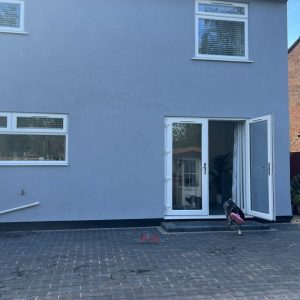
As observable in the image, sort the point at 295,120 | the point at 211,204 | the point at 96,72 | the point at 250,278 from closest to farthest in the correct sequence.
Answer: the point at 250,278, the point at 96,72, the point at 211,204, the point at 295,120

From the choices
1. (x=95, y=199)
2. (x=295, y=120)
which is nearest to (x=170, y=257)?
(x=95, y=199)

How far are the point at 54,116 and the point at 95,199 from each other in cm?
Answer: 209

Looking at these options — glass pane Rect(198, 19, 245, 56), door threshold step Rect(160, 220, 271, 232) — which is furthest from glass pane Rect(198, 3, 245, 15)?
door threshold step Rect(160, 220, 271, 232)

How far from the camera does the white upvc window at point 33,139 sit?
→ 8586mm

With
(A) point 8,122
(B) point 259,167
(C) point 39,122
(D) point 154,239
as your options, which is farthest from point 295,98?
(A) point 8,122

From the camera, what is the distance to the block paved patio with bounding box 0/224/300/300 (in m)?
4.78

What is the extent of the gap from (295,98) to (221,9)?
9983 mm

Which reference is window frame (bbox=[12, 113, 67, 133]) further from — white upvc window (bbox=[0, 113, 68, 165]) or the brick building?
the brick building

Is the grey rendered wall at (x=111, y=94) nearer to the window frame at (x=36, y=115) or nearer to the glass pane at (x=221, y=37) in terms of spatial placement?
the window frame at (x=36, y=115)

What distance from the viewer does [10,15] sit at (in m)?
8.78

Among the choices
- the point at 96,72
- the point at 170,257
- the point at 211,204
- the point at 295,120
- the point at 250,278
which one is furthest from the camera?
the point at 295,120

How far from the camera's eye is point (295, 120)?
714 inches

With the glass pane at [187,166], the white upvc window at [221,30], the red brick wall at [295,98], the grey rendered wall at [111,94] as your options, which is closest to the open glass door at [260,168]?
the grey rendered wall at [111,94]

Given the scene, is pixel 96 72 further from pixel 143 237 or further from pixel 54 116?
pixel 143 237
